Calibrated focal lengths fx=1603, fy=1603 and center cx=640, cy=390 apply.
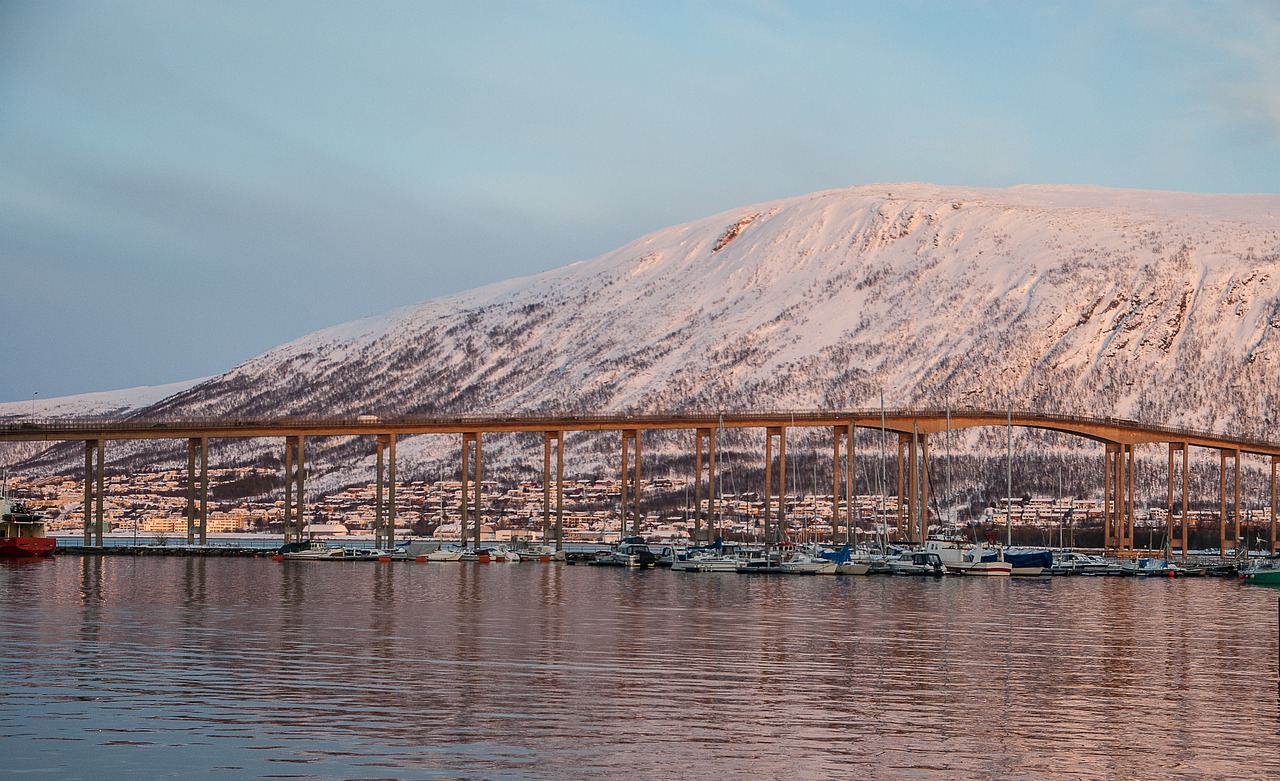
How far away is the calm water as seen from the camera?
27.4 metres

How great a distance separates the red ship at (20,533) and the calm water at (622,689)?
53733 millimetres

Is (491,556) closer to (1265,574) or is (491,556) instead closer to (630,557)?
(630,557)

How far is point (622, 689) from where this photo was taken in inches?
1427

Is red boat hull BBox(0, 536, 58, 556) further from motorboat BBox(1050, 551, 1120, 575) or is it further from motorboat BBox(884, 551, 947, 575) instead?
motorboat BBox(1050, 551, 1120, 575)

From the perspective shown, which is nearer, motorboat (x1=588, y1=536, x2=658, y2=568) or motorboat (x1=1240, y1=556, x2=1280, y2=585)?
motorboat (x1=1240, y1=556, x2=1280, y2=585)

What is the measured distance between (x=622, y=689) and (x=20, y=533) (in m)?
99.3

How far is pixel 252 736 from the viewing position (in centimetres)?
2859

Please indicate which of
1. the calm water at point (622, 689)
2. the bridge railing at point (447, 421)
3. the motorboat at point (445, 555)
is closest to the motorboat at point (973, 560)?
the bridge railing at point (447, 421)

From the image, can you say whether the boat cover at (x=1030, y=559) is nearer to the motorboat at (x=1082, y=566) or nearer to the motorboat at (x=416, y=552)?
the motorboat at (x=1082, y=566)

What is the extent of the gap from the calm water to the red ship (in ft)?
176

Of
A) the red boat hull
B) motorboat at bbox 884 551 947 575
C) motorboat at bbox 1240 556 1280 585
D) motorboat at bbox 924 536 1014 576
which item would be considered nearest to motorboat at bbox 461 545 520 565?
the red boat hull

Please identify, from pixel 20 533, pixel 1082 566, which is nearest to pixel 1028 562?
pixel 1082 566

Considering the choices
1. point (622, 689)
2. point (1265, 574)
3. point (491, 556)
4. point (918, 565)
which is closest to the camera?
point (622, 689)

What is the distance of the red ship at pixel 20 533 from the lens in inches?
4688
